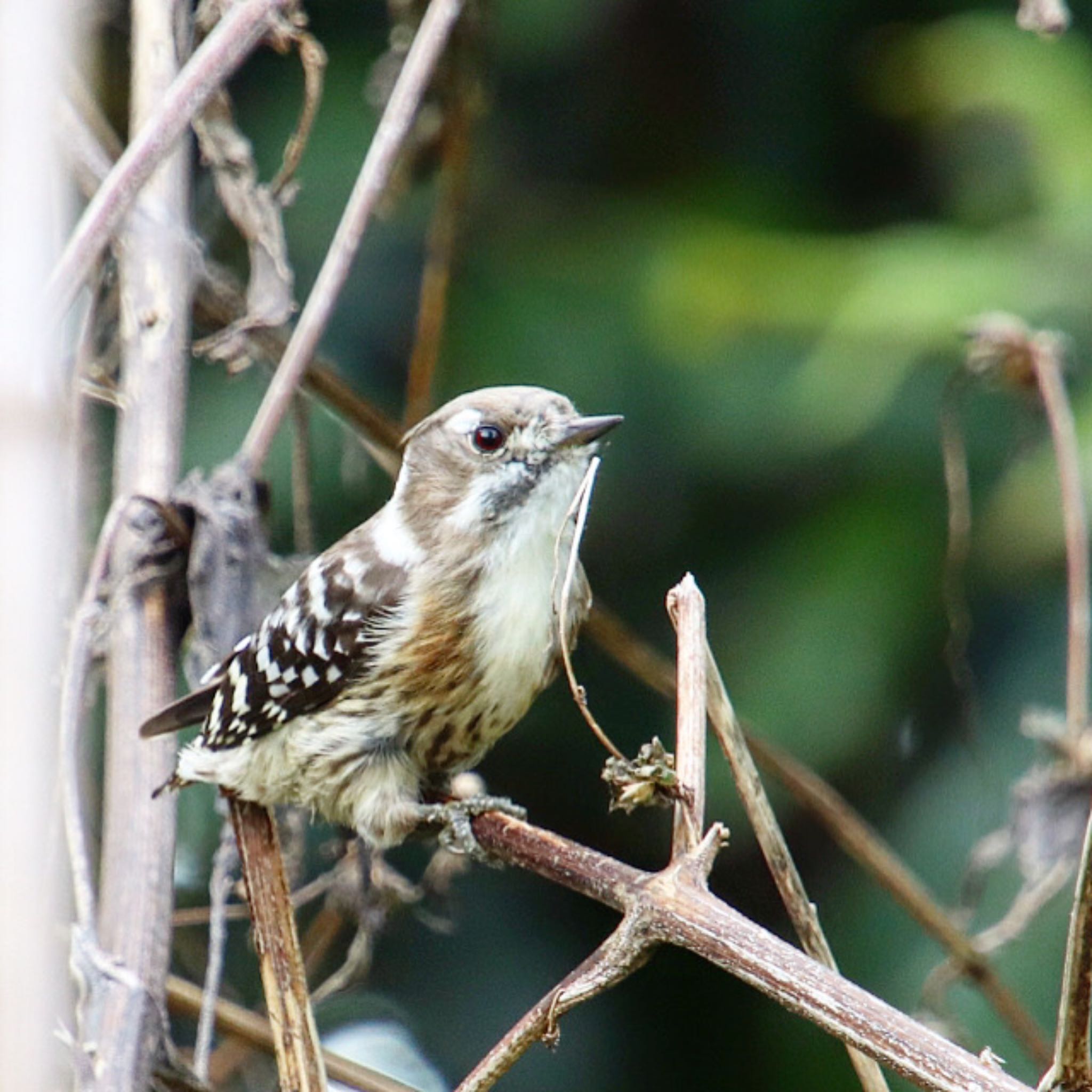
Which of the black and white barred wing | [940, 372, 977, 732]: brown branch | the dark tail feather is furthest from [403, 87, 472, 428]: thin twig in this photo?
[940, 372, 977, 732]: brown branch

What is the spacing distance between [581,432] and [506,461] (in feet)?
0.46

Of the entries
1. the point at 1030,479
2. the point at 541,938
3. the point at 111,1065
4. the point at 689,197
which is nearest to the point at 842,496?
the point at 1030,479

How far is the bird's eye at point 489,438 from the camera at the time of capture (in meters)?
2.38

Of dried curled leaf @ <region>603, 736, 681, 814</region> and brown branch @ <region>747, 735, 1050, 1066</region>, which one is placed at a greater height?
dried curled leaf @ <region>603, 736, 681, 814</region>

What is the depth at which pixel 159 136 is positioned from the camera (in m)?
1.58

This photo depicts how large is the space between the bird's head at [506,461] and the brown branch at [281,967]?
558mm

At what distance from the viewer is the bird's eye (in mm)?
2385

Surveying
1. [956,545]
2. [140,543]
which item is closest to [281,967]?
[140,543]

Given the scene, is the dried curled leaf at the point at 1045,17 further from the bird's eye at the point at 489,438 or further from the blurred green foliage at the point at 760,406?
the blurred green foliage at the point at 760,406

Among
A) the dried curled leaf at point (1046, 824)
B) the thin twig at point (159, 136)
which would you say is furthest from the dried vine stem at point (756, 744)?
the thin twig at point (159, 136)

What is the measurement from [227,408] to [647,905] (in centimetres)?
279

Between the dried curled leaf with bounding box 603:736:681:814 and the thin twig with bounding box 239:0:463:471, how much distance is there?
1094 millimetres

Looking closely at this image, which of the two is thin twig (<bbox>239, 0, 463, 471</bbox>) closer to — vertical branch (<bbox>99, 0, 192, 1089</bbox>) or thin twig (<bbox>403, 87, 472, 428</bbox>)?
vertical branch (<bbox>99, 0, 192, 1089</bbox>)

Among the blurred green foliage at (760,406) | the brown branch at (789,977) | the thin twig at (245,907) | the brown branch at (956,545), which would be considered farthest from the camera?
the blurred green foliage at (760,406)
